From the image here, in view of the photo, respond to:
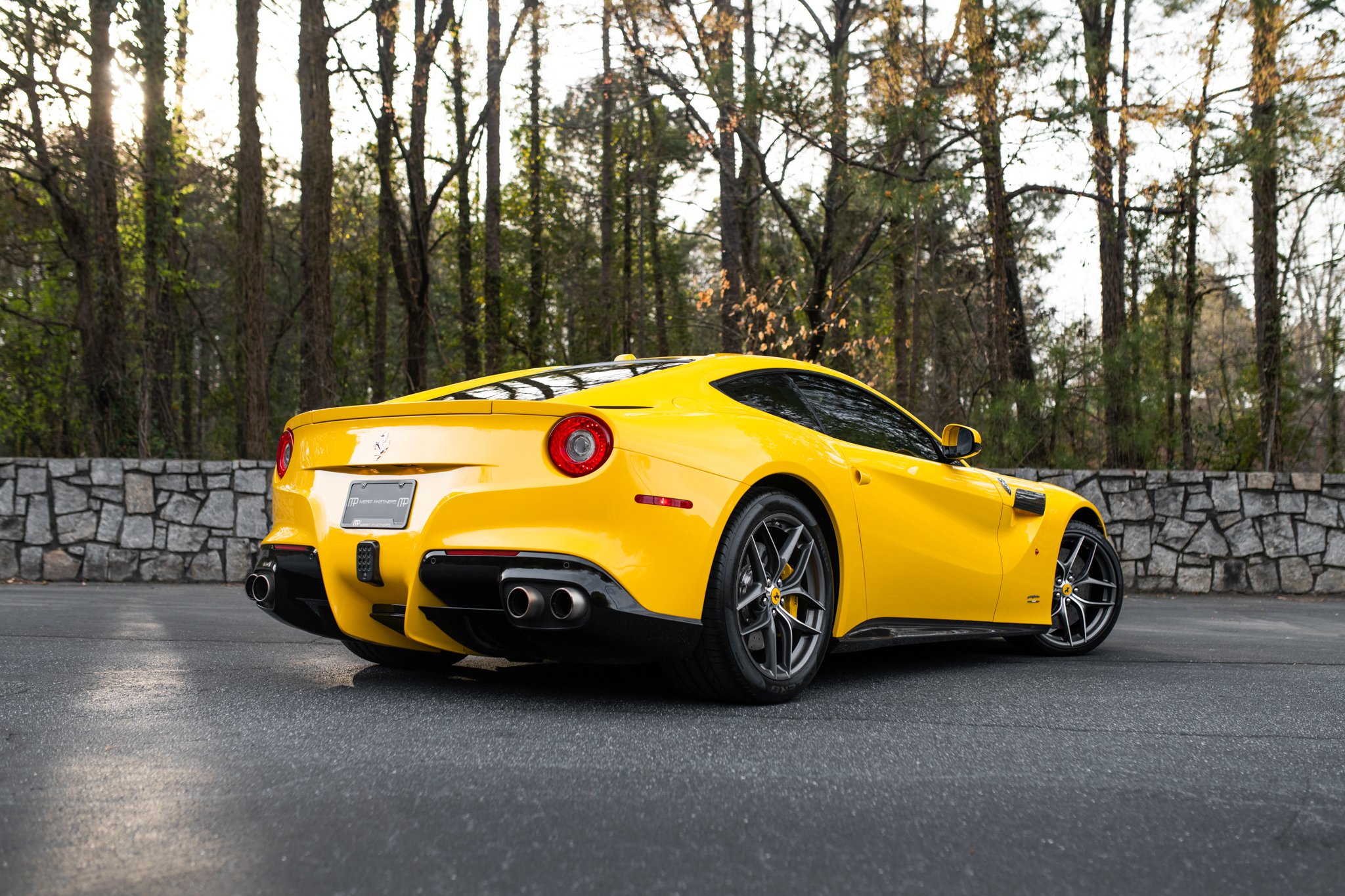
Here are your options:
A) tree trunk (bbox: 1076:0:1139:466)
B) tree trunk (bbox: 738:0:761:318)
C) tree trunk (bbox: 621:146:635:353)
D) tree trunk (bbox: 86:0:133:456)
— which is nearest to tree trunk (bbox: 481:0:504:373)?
tree trunk (bbox: 621:146:635:353)

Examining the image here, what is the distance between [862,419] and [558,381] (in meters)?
1.44

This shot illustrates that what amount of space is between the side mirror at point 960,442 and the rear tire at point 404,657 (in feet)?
8.09

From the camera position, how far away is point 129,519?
33.8 ft

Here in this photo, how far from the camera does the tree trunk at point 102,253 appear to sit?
13727mm

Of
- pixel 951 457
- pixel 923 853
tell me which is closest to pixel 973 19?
pixel 951 457

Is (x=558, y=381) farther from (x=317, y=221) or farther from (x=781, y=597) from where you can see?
(x=317, y=221)

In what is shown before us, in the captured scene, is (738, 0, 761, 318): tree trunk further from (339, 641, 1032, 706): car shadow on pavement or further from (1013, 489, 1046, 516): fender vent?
(339, 641, 1032, 706): car shadow on pavement

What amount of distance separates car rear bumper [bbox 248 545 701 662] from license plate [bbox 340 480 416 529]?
0.80 ft

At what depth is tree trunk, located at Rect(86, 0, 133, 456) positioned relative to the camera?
45.0ft

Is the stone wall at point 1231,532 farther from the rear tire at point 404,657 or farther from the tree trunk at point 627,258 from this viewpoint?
the tree trunk at point 627,258

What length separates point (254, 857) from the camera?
224 cm

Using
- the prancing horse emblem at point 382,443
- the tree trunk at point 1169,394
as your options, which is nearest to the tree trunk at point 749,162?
the tree trunk at point 1169,394

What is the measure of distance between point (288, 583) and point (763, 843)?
93.6 inches

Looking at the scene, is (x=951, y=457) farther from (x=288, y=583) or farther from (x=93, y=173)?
(x=93, y=173)
